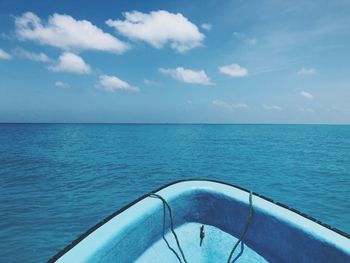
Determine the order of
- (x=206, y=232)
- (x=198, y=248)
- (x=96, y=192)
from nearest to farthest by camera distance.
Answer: (x=198, y=248) → (x=206, y=232) → (x=96, y=192)

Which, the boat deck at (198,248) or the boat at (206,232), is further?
the boat deck at (198,248)

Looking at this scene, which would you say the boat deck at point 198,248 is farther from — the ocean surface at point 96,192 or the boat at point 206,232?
the ocean surface at point 96,192

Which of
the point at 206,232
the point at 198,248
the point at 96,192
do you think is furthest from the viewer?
the point at 96,192

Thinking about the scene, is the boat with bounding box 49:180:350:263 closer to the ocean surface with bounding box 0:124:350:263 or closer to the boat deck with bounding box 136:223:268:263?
the boat deck with bounding box 136:223:268:263

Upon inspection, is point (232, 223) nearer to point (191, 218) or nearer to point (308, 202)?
point (191, 218)

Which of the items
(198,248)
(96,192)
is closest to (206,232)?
(198,248)

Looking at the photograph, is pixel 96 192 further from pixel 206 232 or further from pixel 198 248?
pixel 198 248

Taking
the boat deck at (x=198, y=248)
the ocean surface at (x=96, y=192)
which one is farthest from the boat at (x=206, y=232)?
the ocean surface at (x=96, y=192)

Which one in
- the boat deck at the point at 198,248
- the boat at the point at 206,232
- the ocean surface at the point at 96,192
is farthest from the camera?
the ocean surface at the point at 96,192

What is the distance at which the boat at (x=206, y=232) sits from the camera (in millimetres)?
2311

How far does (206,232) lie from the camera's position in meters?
3.35

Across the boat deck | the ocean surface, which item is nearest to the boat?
the boat deck

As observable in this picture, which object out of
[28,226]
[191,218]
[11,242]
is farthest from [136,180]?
[191,218]

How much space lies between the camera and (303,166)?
80.1ft
